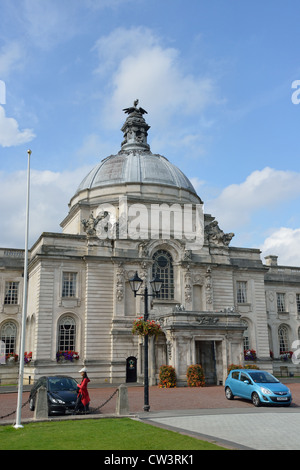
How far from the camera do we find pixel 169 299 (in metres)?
40.5

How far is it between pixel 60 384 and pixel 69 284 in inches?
765

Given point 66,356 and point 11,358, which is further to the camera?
point 11,358

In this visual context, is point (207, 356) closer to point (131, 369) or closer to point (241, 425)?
point (131, 369)

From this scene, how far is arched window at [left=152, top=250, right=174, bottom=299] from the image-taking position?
40938 mm

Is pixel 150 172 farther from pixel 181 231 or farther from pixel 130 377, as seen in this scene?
pixel 130 377

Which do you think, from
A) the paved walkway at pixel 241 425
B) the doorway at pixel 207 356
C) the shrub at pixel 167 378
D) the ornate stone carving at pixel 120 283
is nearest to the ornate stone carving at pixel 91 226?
the ornate stone carving at pixel 120 283

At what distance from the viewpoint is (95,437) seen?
39.2 ft

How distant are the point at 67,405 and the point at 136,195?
30801 millimetres

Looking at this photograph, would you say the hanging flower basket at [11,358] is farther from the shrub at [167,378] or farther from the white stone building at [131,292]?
the shrub at [167,378]

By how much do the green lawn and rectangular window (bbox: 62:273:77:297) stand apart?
2399 cm

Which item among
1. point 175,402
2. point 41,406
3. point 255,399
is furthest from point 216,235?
point 41,406

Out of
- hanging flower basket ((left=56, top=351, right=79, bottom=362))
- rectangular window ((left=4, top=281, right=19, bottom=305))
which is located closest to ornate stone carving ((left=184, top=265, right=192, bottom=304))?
hanging flower basket ((left=56, top=351, right=79, bottom=362))

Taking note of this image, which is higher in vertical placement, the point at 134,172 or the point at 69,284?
the point at 134,172

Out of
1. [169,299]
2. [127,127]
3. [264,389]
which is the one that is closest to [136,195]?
[169,299]
